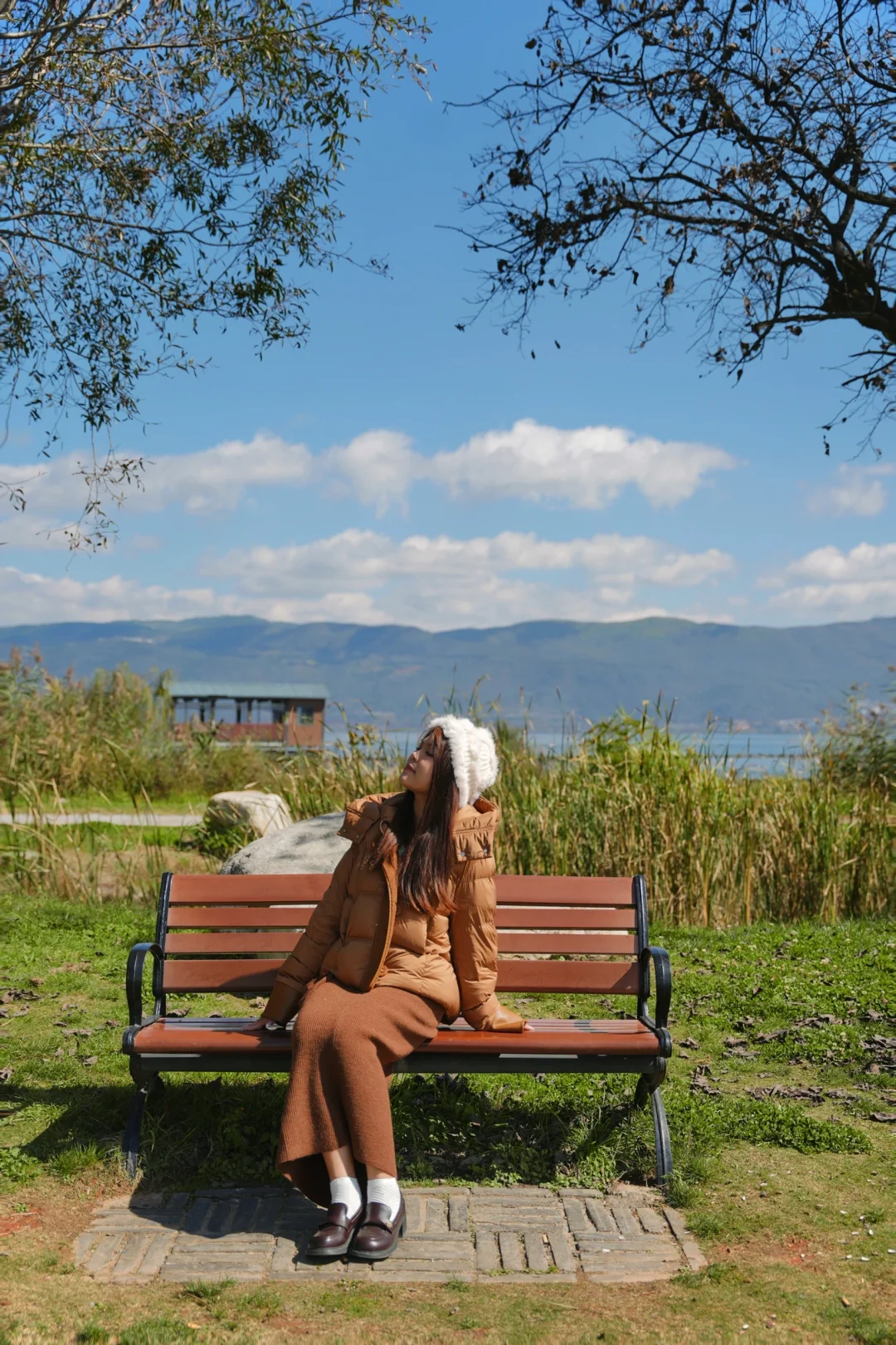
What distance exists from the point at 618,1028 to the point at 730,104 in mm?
6524

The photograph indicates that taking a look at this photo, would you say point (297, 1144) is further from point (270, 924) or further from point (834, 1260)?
point (834, 1260)

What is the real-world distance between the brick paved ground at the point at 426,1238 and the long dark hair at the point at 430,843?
977mm

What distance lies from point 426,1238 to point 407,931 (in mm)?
928

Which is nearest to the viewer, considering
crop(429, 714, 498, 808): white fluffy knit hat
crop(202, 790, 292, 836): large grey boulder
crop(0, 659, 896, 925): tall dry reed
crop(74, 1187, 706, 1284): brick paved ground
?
crop(74, 1187, 706, 1284): brick paved ground

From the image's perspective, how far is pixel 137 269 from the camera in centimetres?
938

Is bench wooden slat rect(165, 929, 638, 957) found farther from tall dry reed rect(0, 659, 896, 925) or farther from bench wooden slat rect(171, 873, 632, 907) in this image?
tall dry reed rect(0, 659, 896, 925)

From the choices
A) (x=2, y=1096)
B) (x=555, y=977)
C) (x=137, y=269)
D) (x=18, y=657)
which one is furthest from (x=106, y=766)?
(x=555, y=977)

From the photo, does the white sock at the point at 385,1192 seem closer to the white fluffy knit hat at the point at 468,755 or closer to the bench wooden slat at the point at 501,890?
the white fluffy knit hat at the point at 468,755

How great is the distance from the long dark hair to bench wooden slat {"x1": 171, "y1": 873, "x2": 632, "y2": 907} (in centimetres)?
71

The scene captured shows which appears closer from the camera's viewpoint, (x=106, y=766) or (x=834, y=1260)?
(x=834, y=1260)

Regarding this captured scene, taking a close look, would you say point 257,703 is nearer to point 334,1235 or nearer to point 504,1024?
point 504,1024

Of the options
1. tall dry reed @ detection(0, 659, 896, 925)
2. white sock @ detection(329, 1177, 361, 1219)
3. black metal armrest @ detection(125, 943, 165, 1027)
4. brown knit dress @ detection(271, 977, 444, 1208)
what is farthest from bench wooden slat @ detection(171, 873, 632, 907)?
tall dry reed @ detection(0, 659, 896, 925)

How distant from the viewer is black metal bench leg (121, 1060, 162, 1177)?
13.4 feet

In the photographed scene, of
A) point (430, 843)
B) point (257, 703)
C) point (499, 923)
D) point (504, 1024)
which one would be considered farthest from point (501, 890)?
point (257, 703)
